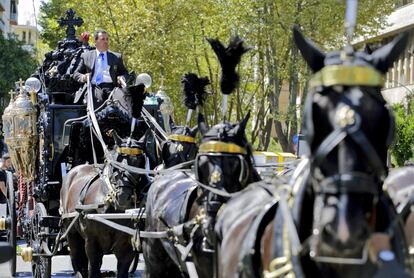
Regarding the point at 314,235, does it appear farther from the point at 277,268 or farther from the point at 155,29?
the point at 155,29

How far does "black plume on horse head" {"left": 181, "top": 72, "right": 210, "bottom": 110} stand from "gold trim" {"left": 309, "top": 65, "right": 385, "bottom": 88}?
5216 millimetres

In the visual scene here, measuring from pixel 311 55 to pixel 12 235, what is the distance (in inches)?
389

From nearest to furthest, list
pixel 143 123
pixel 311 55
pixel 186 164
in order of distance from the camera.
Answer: pixel 311 55 → pixel 186 164 → pixel 143 123

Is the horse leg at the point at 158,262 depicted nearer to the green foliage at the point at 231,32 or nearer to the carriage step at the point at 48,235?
the carriage step at the point at 48,235

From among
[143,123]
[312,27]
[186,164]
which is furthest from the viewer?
[312,27]

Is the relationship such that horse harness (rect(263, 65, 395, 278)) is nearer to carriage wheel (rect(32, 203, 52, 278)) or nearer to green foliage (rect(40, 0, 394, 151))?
carriage wheel (rect(32, 203, 52, 278))

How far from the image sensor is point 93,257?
12.6 m

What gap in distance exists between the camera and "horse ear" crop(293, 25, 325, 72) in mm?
5180

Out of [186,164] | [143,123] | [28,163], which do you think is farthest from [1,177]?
[186,164]

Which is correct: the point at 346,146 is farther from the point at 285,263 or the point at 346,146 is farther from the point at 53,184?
the point at 53,184

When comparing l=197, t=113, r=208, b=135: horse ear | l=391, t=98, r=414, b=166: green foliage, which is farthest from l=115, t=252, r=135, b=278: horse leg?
l=391, t=98, r=414, b=166: green foliage

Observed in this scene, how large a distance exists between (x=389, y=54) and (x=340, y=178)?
0.75 metres

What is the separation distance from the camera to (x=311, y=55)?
521cm

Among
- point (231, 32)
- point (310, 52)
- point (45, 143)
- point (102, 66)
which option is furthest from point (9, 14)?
point (310, 52)
